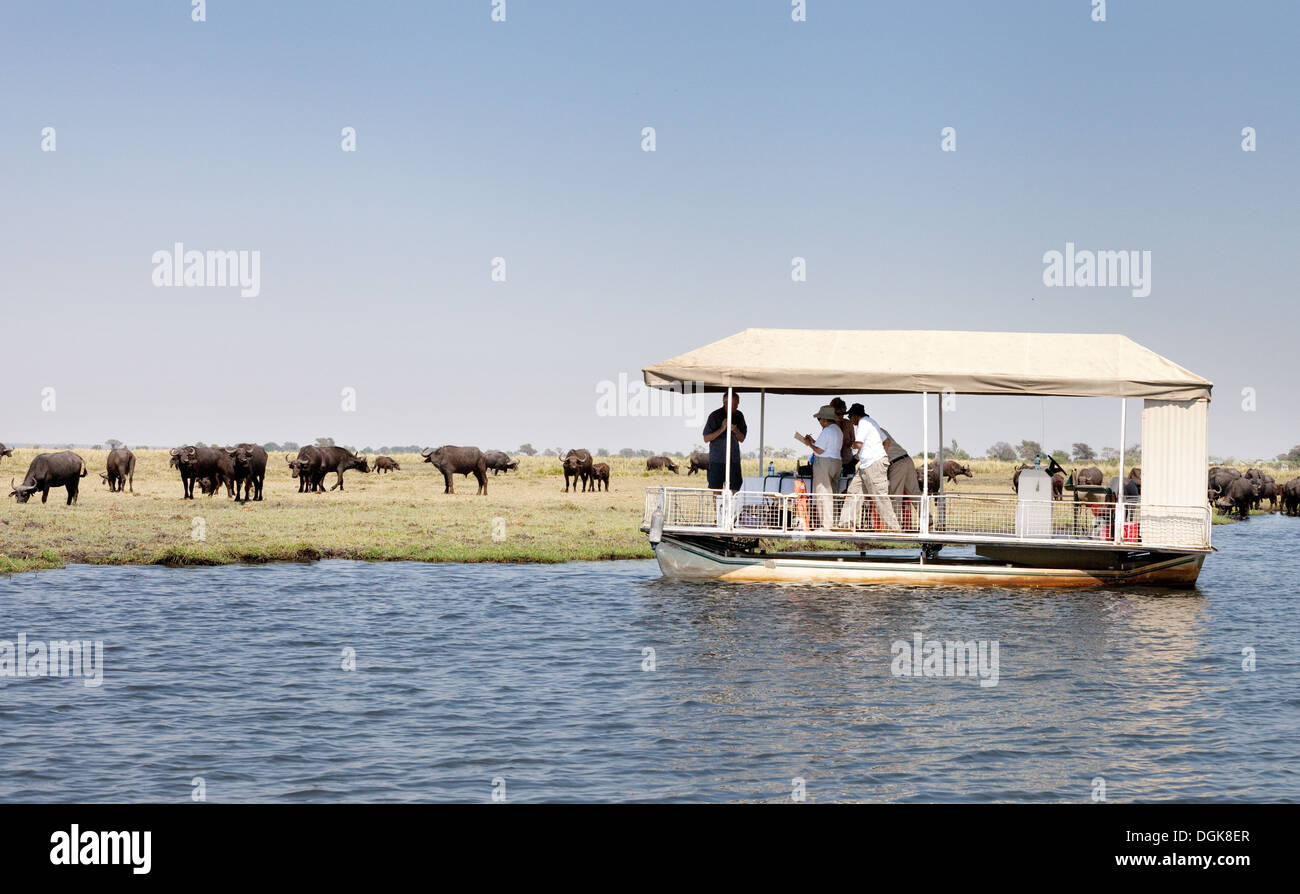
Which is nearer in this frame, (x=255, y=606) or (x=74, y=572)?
(x=255, y=606)

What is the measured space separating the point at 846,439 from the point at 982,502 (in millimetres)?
2737

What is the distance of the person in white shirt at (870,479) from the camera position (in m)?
21.2

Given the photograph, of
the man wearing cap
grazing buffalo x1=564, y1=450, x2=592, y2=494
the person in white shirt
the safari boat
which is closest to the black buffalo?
grazing buffalo x1=564, y1=450, x2=592, y2=494

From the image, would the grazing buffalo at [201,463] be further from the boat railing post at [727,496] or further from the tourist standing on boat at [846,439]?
the tourist standing on boat at [846,439]

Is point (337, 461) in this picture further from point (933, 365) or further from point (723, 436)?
point (933, 365)

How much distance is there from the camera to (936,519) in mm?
21391

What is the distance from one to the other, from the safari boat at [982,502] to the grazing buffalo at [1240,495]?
2921 cm

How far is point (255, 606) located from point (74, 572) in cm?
A: 584

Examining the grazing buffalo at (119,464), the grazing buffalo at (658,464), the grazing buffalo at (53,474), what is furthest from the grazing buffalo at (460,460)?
the grazing buffalo at (658,464)

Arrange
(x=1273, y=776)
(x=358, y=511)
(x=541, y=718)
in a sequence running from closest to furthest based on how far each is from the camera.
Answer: (x=1273, y=776) → (x=541, y=718) → (x=358, y=511)

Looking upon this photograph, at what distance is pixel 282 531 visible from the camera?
1180 inches
